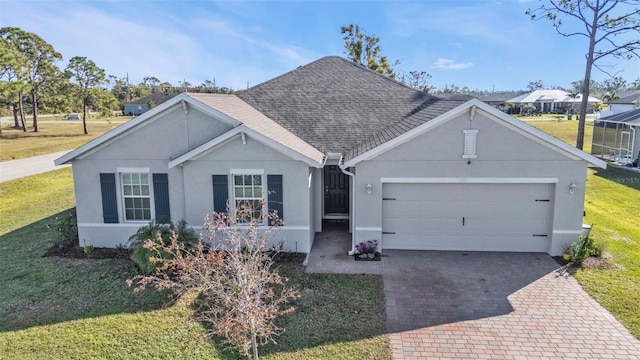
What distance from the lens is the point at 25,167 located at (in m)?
27.6

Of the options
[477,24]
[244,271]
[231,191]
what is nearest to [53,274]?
[231,191]

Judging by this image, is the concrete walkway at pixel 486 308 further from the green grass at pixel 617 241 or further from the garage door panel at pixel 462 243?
the green grass at pixel 617 241

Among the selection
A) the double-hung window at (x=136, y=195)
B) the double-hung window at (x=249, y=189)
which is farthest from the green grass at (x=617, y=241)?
the double-hung window at (x=136, y=195)

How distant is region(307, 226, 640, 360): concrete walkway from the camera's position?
7.93 m

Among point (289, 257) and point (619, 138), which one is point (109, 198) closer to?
point (289, 257)

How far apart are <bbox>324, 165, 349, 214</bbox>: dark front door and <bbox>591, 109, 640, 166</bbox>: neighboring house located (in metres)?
21.0

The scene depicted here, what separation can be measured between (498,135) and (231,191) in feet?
26.2

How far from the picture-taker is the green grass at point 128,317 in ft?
25.8

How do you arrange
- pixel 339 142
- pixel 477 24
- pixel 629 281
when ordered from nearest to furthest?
1. pixel 629 281
2. pixel 339 142
3. pixel 477 24

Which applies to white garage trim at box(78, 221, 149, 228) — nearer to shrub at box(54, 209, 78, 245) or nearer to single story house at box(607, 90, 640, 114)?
shrub at box(54, 209, 78, 245)

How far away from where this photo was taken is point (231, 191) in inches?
496

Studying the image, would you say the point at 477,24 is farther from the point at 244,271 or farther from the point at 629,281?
the point at 244,271

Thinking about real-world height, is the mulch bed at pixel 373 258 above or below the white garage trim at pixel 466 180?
below

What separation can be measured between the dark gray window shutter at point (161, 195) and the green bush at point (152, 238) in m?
0.40
